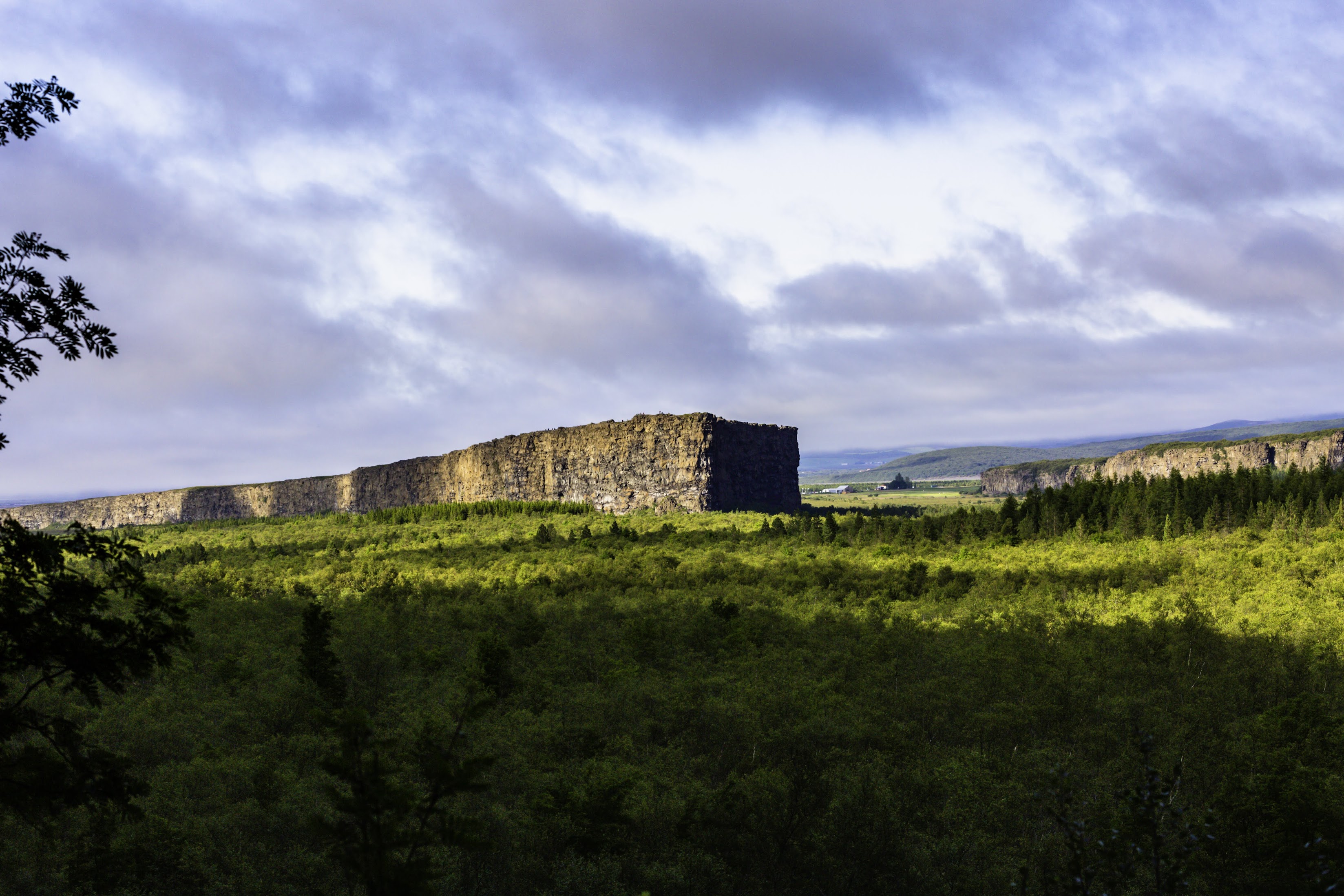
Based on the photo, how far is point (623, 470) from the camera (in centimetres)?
13475

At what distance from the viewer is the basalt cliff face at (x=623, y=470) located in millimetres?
128125

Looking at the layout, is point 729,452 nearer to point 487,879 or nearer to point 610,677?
point 610,677

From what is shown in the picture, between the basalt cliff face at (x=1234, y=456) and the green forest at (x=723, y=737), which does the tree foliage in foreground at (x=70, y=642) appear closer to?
the green forest at (x=723, y=737)

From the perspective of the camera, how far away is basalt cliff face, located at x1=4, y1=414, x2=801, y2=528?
12812 cm

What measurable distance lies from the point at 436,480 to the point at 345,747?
6722 inches

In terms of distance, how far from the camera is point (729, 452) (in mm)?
135375

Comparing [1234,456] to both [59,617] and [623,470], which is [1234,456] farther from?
[59,617]

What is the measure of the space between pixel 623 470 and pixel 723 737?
10540 centimetres

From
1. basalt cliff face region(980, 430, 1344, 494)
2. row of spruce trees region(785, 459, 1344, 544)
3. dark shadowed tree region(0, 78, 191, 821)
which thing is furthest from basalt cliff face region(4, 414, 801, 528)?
dark shadowed tree region(0, 78, 191, 821)

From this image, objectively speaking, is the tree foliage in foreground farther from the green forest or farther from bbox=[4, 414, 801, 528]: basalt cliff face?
bbox=[4, 414, 801, 528]: basalt cliff face

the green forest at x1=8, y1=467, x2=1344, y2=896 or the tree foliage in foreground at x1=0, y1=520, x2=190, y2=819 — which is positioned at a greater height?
the tree foliage in foreground at x1=0, y1=520, x2=190, y2=819

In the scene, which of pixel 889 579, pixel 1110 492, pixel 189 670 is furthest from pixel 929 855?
pixel 1110 492

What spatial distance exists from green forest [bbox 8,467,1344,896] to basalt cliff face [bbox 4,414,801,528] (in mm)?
62247

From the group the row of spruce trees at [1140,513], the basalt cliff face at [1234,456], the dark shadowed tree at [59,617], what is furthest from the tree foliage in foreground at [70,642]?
the basalt cliff face at [1234,456]
